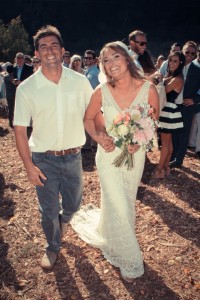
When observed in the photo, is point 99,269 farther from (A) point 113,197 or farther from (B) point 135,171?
(B) point 135,171

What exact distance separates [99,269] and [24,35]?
87.4 feet

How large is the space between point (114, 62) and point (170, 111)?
10.3ft

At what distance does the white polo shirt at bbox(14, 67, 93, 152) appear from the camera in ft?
11.9

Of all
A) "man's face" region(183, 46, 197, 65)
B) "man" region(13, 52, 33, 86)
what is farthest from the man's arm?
"man" region(13, 52, 33, 86)

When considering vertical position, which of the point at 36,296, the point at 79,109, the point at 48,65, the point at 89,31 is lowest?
the point at 36,296

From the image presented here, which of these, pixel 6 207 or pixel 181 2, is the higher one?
pixel 181 2

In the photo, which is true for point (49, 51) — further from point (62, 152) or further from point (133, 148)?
point (133, 148)

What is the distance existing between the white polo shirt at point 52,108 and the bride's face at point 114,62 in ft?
1.32

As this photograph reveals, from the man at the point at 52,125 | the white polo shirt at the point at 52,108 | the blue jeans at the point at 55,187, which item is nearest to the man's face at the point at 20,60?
the man at the point at 52,125

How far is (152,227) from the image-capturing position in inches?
207

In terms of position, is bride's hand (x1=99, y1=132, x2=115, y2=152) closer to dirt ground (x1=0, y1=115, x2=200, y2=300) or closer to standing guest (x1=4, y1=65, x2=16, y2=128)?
dirt ground (x1=0, y1=115, x2=200, y2=300)

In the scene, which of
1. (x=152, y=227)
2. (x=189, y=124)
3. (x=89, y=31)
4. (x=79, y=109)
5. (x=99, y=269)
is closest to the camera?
(x=79, y=109)

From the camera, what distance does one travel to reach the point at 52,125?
12.4 feet

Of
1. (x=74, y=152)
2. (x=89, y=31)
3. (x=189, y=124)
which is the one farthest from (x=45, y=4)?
(x=74, y=152)
